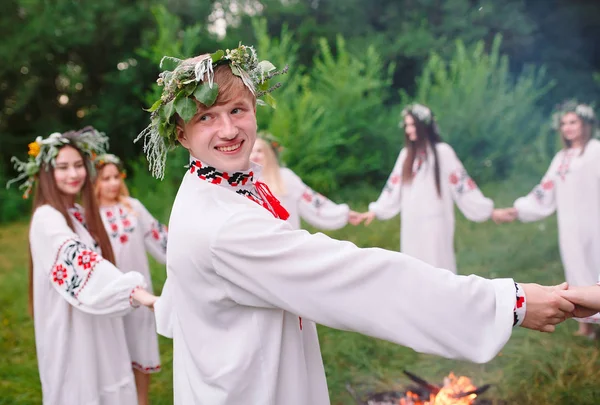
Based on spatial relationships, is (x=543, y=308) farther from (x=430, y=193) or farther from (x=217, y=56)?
(x=430, y=193)

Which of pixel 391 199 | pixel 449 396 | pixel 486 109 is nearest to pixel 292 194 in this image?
pixel 391 199

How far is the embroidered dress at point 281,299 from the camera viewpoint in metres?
1.56

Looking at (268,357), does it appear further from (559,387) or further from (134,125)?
(134,125)

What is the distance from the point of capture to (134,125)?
42.8 ft

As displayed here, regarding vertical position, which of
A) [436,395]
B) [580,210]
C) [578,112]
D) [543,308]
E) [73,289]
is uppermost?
[578,112]

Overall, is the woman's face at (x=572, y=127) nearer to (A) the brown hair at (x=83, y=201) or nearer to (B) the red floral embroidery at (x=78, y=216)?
(A) the brown hair at (x=83, y=201)

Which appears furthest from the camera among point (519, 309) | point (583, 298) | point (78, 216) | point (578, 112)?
point (578, 112)

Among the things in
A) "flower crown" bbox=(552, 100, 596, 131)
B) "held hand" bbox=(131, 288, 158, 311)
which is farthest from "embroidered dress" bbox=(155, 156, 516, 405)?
"flower crown" bbox=(552, 100, 596, 131)

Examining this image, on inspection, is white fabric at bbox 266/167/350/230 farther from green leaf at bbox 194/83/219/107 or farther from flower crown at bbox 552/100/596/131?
green leaf at bbox 194/83/219/107

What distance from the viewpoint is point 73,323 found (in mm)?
3326

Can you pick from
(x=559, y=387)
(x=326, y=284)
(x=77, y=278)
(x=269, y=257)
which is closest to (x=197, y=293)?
(x=269, y=257)

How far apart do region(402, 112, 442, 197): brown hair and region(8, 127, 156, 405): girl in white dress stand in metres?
2.89

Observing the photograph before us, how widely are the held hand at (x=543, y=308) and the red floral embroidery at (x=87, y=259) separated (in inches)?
85.3

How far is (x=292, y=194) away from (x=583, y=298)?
4.02 meters
